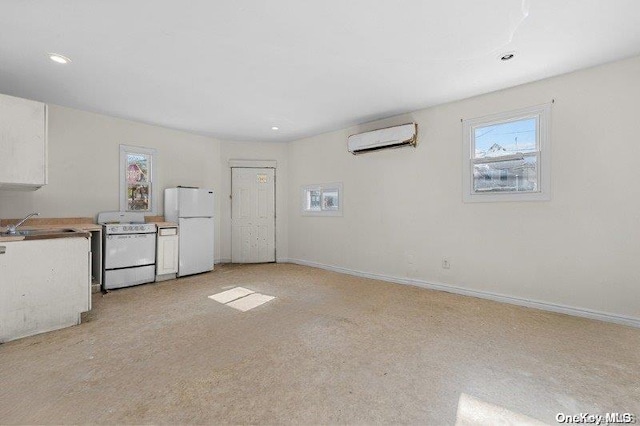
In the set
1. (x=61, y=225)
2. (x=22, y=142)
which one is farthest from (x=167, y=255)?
(x=22, y=142)

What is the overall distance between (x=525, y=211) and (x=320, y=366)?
2.95 metres

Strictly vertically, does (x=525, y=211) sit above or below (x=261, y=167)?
below

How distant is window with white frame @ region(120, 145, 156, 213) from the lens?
460cm

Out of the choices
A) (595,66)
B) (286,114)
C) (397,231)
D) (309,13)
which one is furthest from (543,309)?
(286,114)

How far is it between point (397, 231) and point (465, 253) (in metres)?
1.02

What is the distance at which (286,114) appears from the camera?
435 cm

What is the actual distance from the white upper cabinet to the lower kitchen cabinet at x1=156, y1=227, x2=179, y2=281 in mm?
1844

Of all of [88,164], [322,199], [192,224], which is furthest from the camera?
[322,199]

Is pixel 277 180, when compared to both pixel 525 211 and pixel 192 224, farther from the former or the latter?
pixel 525 211

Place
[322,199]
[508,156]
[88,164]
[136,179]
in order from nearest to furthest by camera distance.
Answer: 1. [508,156]
2. [88,164]
3. [136,179]
4. [322,199]

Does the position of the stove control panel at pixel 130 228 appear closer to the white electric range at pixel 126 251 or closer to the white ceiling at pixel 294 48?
the white electric range at pixel 126 251

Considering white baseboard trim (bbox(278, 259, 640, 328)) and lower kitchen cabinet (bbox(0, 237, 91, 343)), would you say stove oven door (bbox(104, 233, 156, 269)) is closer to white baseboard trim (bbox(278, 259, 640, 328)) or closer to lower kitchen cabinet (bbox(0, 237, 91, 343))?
lower kitchen cabinet (bbox(0, 237, 91, 343))

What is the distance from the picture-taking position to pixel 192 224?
4.87 meters
